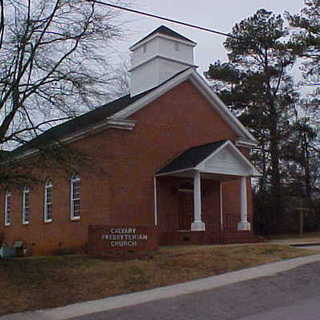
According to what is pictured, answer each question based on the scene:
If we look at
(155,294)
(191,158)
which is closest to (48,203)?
(191,158)

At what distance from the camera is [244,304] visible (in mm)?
A: 12594

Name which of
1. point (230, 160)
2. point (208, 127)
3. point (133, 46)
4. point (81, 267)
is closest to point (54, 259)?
point (81, 267)

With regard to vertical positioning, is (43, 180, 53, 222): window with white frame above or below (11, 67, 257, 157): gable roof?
below

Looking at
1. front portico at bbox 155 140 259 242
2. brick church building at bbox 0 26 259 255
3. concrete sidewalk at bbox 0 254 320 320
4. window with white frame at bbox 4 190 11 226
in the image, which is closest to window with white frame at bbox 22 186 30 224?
brick church building at bbox 0 26 259 255

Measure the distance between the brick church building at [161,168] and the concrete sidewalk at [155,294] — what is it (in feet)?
24.8

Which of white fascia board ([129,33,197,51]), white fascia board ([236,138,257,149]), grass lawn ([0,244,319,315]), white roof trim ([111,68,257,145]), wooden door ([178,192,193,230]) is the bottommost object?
grass lawn ([0,244,319,315])

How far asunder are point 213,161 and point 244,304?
13.1 meters

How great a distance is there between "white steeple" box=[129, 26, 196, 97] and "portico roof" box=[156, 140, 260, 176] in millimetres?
4550

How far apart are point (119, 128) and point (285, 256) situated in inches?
386

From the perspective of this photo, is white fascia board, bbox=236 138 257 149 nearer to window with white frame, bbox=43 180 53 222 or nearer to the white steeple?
the white steeple

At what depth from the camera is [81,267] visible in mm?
16266

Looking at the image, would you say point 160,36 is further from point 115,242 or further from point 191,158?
point 115,242

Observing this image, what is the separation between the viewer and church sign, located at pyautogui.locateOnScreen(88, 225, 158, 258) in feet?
58.5

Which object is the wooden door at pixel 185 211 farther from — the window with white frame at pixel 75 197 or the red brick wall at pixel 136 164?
the window with white frame at pixel 75 197
